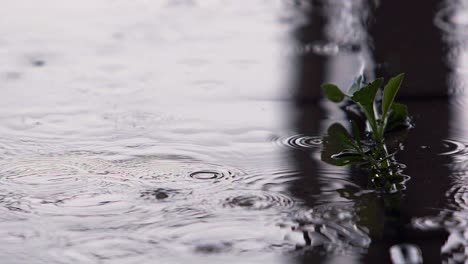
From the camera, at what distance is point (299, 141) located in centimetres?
171

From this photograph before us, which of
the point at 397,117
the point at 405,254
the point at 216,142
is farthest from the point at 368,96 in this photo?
the point at 405,254

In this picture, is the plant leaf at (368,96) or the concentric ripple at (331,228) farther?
the plant leaf at (368,96)

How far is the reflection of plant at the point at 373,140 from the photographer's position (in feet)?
4.90

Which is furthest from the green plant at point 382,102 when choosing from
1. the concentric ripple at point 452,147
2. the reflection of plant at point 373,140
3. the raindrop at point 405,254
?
the raindrop at point 405,254

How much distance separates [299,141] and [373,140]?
0.14 metres

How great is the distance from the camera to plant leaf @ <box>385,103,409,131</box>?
5.66ft

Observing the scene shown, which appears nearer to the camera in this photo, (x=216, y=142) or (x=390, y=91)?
(x=390, y=91)

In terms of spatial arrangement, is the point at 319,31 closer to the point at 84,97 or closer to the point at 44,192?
the point at 84,97

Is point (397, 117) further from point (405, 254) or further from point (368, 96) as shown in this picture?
point (405, 254)

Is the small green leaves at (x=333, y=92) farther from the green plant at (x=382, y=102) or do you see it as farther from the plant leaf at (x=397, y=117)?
the plant leaf at (x=397, y=117)

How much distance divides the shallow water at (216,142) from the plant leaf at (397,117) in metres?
0.04

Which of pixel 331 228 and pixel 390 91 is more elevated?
pixel 390 91

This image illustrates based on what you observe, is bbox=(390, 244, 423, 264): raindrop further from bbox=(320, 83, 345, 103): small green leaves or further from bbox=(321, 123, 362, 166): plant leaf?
bbox=(320, 83, 345, 103): small green leaves

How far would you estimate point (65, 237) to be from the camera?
4.08 ft
